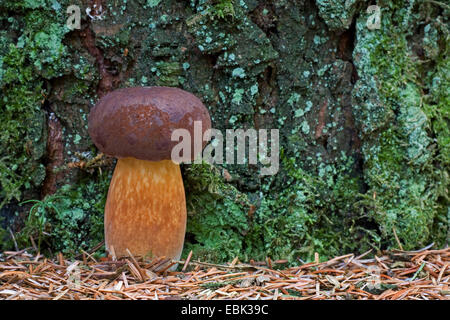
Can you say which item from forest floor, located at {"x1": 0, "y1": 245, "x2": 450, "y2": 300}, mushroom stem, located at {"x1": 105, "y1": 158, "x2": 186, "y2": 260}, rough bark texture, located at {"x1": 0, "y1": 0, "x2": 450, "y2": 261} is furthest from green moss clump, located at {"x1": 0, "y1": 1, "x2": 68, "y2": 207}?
mushroom stem, located at {"x1": 105, "y1": 158, "x2": 186, "y2": 260}

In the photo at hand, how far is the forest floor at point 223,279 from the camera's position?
194 centimetres

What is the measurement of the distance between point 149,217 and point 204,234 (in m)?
0.44

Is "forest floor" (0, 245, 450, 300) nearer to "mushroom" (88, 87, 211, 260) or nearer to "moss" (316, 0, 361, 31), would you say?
"mushroom" (88, 87, 211, 260)

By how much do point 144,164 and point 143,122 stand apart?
29 centimetres

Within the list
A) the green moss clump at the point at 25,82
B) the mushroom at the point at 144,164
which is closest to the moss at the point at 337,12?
the mushroom at the point at 144,164

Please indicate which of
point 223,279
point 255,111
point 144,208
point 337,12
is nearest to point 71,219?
point 144,208

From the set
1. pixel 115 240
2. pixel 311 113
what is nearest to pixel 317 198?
pixel 311 113

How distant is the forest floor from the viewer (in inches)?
76.5

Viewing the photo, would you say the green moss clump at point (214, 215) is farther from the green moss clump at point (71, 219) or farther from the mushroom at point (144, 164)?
the green moss clump at point (71, 219)

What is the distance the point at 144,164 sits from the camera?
2.18 meters

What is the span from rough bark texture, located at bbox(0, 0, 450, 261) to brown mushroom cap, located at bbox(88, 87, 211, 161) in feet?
1.36

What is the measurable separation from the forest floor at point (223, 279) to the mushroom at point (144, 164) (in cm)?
11

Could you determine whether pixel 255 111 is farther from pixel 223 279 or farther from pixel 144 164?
pixel 223 279
